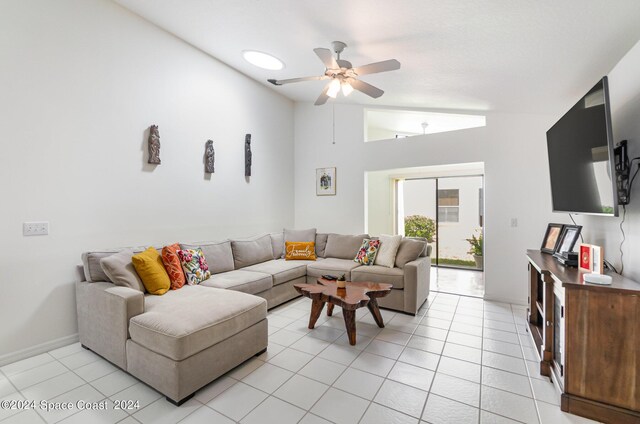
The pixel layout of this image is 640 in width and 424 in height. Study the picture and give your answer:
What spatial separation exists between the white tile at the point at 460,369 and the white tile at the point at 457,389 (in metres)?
0.06

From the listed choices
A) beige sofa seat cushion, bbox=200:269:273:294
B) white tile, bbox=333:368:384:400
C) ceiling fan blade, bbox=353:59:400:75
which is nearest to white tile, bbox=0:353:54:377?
beige sofa seat cushion, bbox=200:269:273:294

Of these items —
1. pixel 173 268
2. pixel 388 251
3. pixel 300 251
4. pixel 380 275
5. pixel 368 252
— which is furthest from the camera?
pixel 300 251

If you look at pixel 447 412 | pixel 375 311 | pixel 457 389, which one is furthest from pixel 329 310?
pixel 447 412

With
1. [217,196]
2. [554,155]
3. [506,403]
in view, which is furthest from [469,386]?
[217,196]

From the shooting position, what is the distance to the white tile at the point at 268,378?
202 cm

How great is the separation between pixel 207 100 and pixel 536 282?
4.41 metres

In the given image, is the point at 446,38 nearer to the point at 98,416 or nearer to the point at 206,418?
the point at 206,418

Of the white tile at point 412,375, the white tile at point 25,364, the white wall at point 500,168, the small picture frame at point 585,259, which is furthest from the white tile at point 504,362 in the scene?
the white tile at point 25,364

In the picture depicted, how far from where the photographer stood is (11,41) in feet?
7.68

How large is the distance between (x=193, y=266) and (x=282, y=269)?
1.14 metres

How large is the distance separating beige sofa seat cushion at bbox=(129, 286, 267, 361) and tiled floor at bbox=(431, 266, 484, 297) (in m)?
3.18

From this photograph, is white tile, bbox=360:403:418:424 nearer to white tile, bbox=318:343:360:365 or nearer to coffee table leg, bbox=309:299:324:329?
white tile, bbox=318:343:360:365

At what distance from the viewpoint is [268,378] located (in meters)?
2.11

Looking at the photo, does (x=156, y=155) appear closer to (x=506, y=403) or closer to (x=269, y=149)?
(x=269, y=149)
